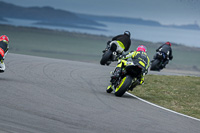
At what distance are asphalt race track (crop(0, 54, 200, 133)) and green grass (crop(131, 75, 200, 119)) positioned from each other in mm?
1008

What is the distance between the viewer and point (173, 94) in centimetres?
1417

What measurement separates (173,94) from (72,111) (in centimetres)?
589

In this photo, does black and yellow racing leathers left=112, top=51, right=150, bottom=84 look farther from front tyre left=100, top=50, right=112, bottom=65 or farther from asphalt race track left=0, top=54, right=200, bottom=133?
front tyre left=100, top=50, right=112, bottom=65

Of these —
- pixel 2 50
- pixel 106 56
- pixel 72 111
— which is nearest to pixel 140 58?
pixel 72 111

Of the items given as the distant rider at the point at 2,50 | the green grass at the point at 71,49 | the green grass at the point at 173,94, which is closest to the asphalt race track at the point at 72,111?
the distant rider at the point at 2,50

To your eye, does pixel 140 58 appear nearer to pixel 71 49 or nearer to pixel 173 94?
pixel 173 94

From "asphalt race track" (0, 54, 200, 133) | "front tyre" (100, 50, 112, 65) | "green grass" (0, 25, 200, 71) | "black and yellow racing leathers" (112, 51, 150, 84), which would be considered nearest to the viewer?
"asphalt race track" (0, 54, 200, 133)

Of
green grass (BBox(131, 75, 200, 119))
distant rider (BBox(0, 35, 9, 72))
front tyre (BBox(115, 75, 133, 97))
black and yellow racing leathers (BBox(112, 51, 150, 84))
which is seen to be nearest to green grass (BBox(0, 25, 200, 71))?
green grass (BBox(131, 75, 200, 119))

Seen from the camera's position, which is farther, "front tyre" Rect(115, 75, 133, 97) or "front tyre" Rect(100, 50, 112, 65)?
"front tyre" Rect(100, 50, 112, 65)

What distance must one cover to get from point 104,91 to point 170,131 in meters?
4.65

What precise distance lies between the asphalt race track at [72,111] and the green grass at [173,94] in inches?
39.7

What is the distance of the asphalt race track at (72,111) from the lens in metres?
Result: 7.76

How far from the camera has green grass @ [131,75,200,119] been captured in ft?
40.0

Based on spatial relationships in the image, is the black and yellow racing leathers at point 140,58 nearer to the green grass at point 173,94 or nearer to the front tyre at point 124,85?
the front tyre at point 124,85
